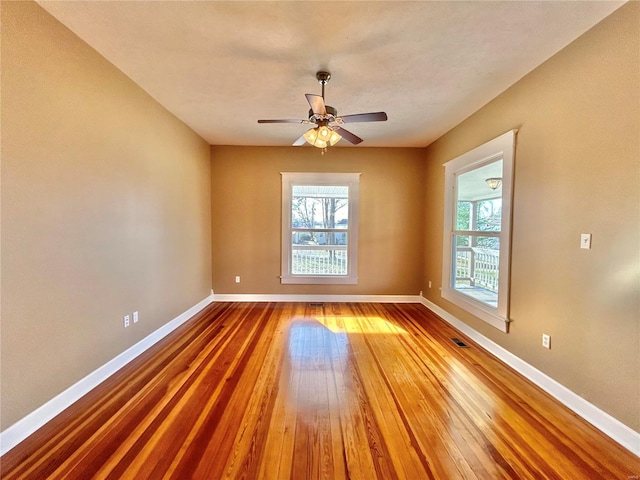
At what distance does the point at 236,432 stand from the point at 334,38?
2789 mm

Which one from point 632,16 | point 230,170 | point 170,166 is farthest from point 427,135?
point 170,166

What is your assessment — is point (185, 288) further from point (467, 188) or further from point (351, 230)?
point (467, 188)

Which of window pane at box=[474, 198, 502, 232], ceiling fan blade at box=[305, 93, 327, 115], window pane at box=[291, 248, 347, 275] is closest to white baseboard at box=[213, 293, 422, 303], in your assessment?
window pane at box=[291, 248, 347, 275]

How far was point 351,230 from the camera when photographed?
4578mm

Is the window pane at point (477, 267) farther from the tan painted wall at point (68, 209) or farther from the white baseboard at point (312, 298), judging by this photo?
the tan painted wall at point (68, 209)

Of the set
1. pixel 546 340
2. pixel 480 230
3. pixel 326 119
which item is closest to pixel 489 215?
pixel 480 230

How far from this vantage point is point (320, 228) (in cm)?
460

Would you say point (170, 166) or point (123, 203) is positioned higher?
point (170, 166)

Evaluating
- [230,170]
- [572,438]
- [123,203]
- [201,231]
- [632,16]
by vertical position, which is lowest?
[572,438]

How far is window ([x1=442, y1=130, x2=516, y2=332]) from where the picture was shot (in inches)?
103

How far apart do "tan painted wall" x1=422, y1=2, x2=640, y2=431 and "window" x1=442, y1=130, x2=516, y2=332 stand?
13 cm

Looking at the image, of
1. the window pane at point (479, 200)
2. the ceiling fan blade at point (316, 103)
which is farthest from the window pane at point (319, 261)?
the ceiling fan blade at point (316, 103)

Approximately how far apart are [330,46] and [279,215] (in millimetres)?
2882

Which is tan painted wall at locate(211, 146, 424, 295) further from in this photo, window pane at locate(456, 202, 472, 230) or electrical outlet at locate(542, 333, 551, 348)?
electrical outlet at locate(542, 333, 551, 348)
